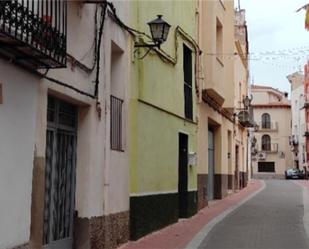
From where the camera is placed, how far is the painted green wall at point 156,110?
12.4m

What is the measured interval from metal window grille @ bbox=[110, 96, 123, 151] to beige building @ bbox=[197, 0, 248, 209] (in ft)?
27.4

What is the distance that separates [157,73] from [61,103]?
4918mm

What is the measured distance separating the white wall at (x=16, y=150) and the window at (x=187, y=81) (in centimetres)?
1031

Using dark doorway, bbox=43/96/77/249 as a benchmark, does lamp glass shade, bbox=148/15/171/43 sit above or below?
above

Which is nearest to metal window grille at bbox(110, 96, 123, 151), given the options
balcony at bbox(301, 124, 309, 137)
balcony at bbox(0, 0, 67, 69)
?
balcony at bbox(0, 0, 67, 69)

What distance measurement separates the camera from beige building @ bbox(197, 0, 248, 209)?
66.7ft

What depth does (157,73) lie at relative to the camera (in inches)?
550

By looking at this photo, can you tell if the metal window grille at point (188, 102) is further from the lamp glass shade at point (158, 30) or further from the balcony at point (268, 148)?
the balcony at point (268, 148)

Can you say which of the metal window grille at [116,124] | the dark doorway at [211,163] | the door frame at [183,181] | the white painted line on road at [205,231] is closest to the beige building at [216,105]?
the dark doorway at [211,163]

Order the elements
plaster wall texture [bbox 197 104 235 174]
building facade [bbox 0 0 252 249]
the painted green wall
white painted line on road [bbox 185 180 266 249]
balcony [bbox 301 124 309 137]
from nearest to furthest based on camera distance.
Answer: building facade [bbox 0 0 252 249]
white painted line on road [bbox 185 180 266 249]
the painted green wall
plaster wall texture [bbox 197 104 235 174]
balcony [bbox 301 124 309 137]

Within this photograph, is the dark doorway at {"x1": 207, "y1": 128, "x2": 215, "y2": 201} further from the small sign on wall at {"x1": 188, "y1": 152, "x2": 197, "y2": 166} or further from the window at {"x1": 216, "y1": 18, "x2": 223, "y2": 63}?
the small sign on wall at {"x1": 188, "y1": 152, "x2": 197, "y2": 166}

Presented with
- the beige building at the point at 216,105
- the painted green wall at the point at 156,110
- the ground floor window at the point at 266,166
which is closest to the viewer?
the painted green wall at the point at 156,110

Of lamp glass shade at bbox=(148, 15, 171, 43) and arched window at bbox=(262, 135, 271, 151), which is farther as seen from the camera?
arched window at bbox=(262, 135, 271, 151)


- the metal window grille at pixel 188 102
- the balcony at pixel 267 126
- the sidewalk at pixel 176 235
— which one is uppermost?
the balcony at pixel 267 126
